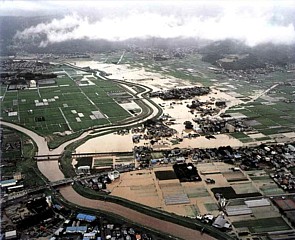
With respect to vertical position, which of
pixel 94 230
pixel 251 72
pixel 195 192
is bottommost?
pixel 94 230

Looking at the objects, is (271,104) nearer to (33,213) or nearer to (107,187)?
(107,187)

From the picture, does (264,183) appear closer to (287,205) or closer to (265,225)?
(287,205)

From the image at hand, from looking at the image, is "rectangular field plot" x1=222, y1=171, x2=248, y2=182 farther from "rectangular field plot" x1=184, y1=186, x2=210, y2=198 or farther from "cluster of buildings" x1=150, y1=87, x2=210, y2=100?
"cluster of buildings" x1=150, y1=87, x2=210, y2=100

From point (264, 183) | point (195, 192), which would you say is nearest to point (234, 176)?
point (264, 183)

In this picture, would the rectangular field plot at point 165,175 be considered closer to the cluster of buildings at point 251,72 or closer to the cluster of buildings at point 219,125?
the cluster of buildings at point 219,125

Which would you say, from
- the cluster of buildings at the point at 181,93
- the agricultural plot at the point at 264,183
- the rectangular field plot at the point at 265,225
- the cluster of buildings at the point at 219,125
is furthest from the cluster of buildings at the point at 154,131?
the rectangular field plot at the point at 265,225

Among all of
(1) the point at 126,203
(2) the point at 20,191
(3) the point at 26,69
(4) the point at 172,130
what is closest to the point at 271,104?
(4) the point at 172,130

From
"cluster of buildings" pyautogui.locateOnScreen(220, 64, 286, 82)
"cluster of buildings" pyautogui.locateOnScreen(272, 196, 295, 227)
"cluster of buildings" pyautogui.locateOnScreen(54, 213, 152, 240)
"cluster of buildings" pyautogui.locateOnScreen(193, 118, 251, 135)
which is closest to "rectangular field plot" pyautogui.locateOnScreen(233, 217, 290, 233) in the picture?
"cluster of buildings" pyautogui.locateOnScreen(272, 196, 295, 227)
